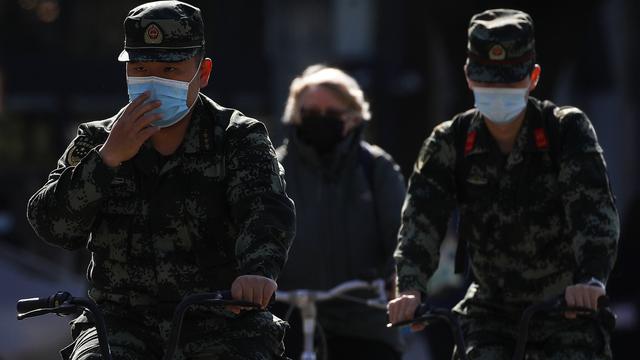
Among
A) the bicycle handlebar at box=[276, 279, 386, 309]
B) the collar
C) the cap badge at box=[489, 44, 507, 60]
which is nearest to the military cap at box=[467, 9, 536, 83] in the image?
the cap badge at box=[489, 44, 507, 60]

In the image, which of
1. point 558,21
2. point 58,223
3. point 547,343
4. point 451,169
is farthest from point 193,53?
point 558,21

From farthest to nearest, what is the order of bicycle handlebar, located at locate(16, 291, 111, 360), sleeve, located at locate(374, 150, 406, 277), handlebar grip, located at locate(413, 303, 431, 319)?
1. sleeve, located at locate(374, 150, 406, 277)
2. handlebar grip, located at locate(413, 303, 431, 319)
3. bicycle handlebar, located at locate(16, 291, 111, 360)

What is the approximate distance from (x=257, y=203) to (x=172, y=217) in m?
0.27

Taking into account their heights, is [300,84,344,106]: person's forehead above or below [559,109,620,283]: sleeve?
below

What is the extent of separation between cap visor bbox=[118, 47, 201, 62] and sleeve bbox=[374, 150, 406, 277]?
8.22 feet

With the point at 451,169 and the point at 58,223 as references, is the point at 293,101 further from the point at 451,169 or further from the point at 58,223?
the point at 58,223

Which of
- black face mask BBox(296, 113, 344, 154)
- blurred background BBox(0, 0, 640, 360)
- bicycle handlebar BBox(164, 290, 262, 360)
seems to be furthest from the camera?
blurred background BBox(0, 0, 640, 360)

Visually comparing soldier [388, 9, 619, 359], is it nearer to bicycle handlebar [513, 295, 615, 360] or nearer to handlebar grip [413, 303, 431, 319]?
handlebar grip [413, 303, 431, 319]

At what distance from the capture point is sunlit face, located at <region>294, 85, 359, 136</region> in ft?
24.1

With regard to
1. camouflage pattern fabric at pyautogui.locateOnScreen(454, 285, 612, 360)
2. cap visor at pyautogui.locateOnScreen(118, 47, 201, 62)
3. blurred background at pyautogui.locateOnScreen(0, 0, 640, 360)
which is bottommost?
blurred background at pyautogui.locateOnScreen(0, 0, 640, 360)

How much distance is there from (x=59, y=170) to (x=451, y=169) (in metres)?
1.47

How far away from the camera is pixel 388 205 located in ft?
23.4

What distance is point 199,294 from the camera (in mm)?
4391

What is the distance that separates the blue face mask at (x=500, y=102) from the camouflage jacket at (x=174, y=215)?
96 centimetres
